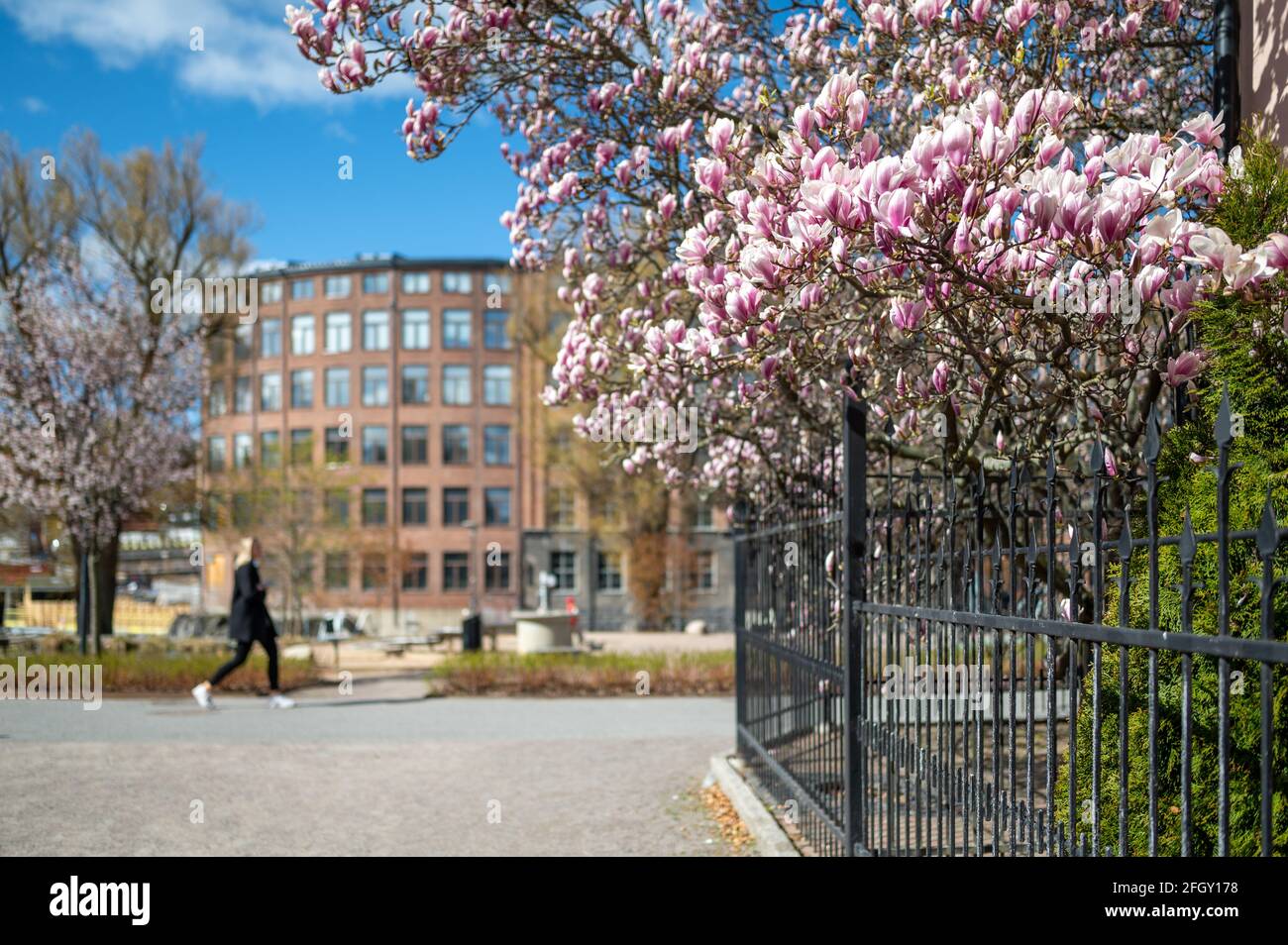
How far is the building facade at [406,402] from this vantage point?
57.3m

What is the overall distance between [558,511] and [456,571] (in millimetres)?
6250

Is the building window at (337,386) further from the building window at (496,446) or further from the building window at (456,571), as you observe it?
the building window at (456,571)

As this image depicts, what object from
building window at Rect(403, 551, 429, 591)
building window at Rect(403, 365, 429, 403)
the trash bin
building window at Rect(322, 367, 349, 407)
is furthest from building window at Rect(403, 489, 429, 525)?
the trash bin

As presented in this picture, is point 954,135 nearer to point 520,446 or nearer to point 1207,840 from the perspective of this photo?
point 1207,840

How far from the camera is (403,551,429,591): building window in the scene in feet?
187

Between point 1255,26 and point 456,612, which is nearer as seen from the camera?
point 1255,26

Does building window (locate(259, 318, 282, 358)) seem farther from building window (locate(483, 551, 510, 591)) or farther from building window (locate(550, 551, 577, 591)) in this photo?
building window (locate(550, 551, 577, 591))

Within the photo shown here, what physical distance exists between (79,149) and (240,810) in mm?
28606

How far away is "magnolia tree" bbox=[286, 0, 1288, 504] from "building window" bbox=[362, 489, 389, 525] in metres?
46.7

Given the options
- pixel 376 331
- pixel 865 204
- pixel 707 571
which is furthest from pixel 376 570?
pixel 865 204

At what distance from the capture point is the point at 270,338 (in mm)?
62656

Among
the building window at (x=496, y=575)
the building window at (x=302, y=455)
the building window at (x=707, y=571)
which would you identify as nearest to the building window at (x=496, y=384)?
the building window at (x=496, y=575)
